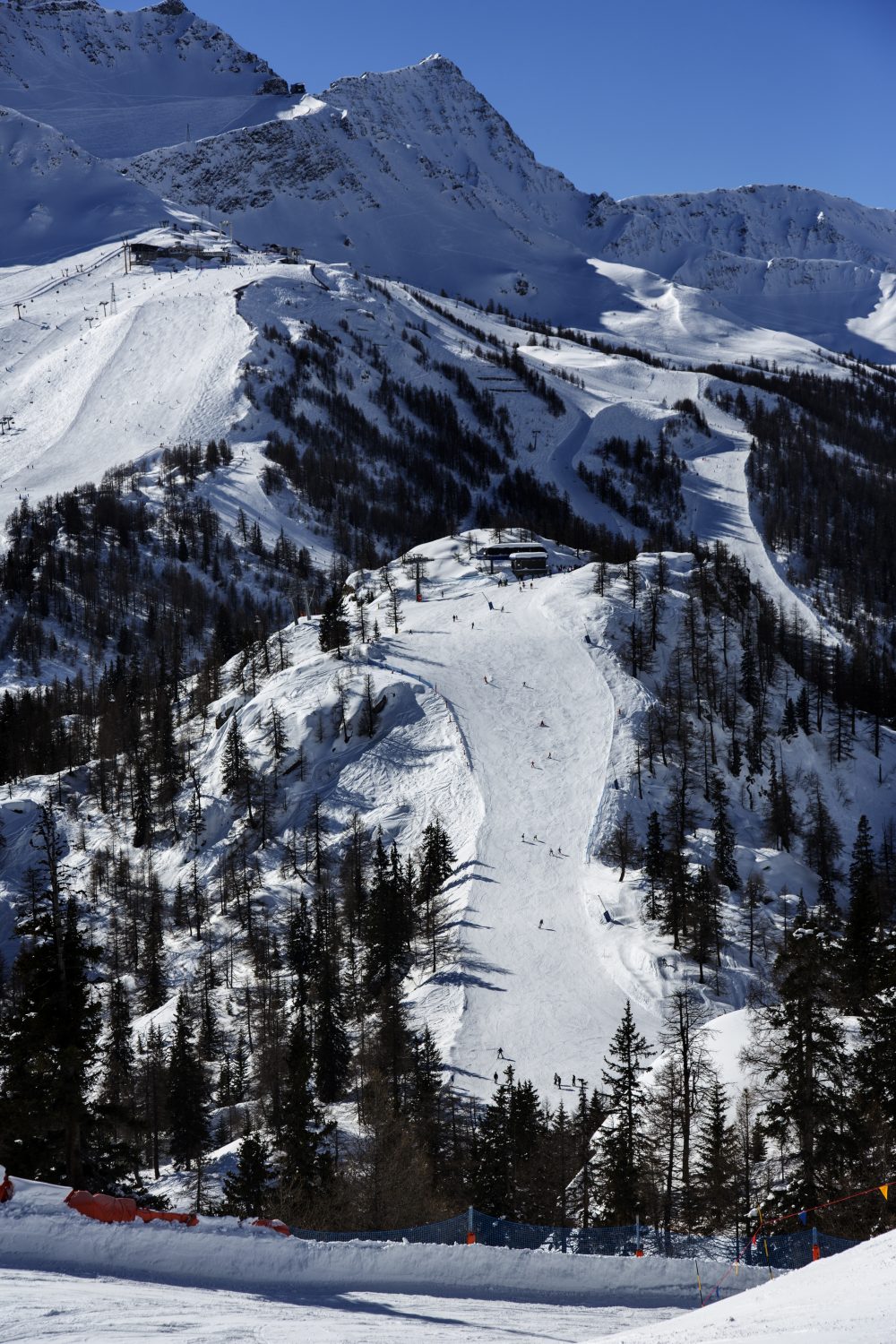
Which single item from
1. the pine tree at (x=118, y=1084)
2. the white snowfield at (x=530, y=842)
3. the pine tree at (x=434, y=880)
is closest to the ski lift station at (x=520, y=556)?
the white snowfield at (x=530, y=842)

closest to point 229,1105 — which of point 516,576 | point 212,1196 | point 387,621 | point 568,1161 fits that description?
point 212,1196

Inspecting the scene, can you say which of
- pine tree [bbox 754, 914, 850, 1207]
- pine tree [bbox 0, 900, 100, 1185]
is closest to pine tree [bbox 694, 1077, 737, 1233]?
pine tree [bbox 754, 914, 850, 1207]

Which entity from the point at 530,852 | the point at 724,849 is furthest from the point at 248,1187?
the point at 724,849

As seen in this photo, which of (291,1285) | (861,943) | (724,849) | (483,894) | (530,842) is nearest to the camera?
(291,1285)

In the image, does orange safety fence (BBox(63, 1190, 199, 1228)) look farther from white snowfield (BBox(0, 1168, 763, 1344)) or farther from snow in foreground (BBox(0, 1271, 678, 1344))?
snow in foreground (BBox(0, 1271, 678, 1344))

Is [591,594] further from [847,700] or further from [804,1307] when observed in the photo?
[804,1307]

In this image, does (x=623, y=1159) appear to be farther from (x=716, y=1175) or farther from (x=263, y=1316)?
(x=263, y=1316)
